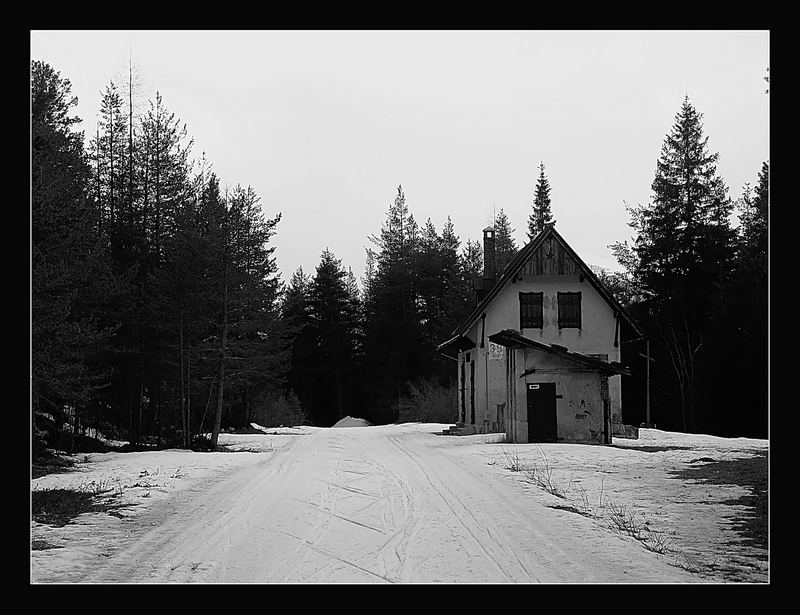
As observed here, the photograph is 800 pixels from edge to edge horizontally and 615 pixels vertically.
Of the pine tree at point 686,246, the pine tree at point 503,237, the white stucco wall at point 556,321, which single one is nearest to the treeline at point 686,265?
the pine tree at point 686,246

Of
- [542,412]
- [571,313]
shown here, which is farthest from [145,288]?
[571,313]

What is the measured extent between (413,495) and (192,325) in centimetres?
1742

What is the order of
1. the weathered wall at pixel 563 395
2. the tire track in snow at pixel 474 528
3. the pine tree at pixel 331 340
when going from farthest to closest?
the pine tree at pixel 331 340, the weathered wall at pixel 563 395, the tire track in snow at pixel 474 528

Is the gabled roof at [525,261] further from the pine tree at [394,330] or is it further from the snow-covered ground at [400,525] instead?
the pine tree at [394,330]

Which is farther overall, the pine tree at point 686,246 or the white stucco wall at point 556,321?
the pine tree at point 686,246

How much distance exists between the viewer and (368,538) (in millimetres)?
Result: 10070

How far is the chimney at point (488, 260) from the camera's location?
36.8m

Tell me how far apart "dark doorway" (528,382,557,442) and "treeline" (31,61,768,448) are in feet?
31.6

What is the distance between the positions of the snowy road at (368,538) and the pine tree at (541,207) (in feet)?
175

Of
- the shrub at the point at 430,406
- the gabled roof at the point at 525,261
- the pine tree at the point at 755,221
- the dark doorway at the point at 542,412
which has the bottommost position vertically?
the shrub at the point at 430,406

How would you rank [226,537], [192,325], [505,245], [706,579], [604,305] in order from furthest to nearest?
[505,245] → [604,305] → [192,325] → [226,537] → [706,579]

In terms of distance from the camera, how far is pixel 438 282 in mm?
64812

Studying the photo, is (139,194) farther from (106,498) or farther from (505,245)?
(505,245)
